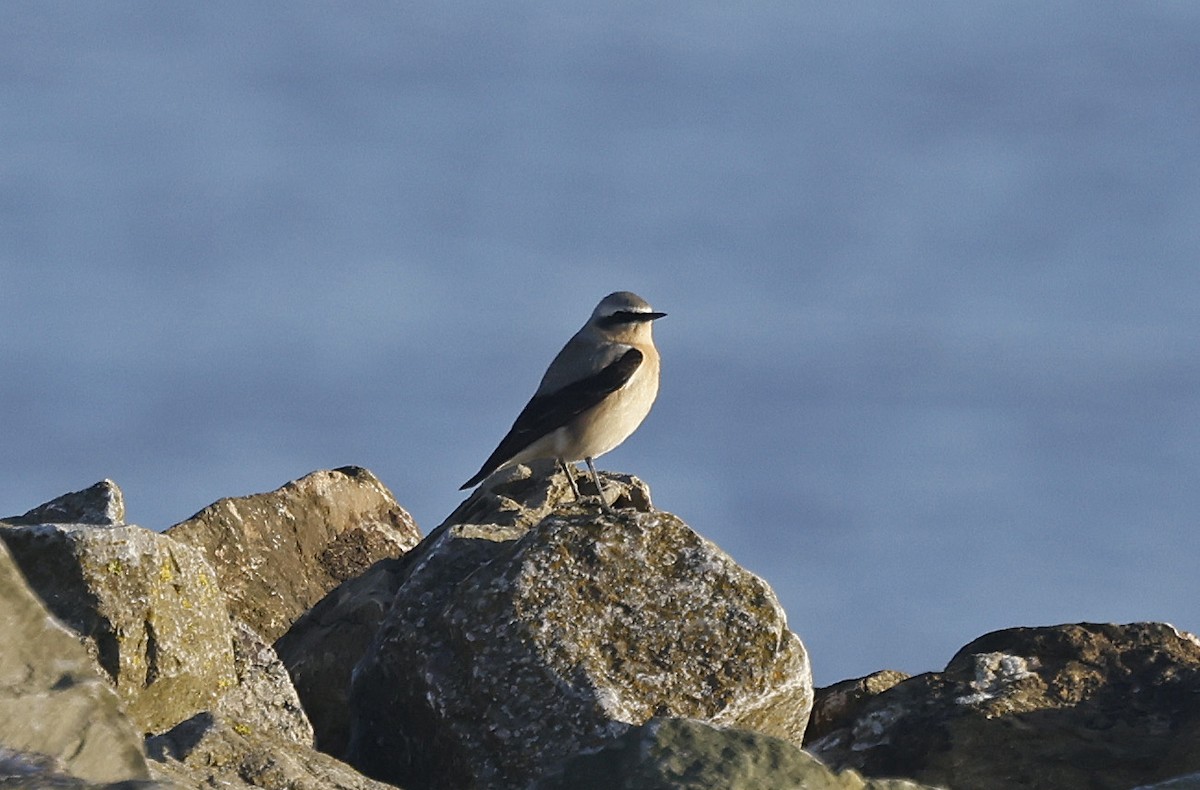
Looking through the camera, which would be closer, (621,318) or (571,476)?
(571,476)

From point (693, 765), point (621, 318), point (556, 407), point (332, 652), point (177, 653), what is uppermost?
point (621, 318)

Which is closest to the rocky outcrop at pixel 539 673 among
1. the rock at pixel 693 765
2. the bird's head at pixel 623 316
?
the rock at pixel 693 765

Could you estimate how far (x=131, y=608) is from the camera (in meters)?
8.83

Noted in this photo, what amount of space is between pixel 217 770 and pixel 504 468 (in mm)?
8226

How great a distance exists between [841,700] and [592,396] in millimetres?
5871

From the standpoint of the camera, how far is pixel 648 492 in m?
14.6

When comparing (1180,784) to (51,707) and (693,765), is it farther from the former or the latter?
(51,707)

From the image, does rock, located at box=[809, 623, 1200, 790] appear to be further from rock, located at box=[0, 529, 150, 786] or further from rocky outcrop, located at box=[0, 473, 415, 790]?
rock, located at box=[0, 529, 150, 786]

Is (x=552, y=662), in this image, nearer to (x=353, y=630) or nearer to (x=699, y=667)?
(x=699, y=667)

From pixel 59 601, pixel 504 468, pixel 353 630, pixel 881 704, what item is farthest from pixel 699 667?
pixel 504 468

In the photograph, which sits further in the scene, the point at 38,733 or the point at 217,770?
the point at 217,770

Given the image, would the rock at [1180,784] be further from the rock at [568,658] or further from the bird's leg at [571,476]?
the bird's leg at [571,476]

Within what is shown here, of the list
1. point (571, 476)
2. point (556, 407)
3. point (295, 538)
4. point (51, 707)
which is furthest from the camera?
point (556, 407)

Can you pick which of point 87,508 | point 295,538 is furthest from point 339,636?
point 295,538
